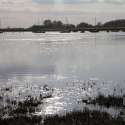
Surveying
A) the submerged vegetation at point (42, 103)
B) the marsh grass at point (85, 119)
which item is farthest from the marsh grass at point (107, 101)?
the marsh grass at point (85, 119)

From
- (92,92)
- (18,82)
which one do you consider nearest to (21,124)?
(92,92)

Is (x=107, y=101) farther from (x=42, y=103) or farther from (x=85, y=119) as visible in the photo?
(x=42, y=103)

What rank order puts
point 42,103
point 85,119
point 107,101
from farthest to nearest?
point 42,103, point 107,101, point 85,119

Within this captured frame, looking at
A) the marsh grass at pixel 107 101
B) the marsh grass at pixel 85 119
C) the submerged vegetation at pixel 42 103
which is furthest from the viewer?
the marsh grass at pixel 107 101

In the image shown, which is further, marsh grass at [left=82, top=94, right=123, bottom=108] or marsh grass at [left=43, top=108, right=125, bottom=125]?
marsh grass at [left=82, top=94, right=123, bottom=108]

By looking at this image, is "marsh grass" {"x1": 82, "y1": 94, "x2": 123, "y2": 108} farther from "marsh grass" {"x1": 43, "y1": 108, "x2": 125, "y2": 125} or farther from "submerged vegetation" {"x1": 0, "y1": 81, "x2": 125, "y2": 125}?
"marsh grass" {"x1": 43, "y1": 108, "x2": 125, "y2": 125}

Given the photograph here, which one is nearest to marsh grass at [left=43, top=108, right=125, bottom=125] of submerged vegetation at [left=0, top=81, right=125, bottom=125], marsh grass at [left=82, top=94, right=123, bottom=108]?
submerged vegetation at [left=0, top=81, right=125, bottom=125]

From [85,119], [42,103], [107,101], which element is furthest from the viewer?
[42,103]

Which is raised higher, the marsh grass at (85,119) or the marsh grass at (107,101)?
the marsh grass at (85,119)

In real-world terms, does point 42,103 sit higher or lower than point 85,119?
lower

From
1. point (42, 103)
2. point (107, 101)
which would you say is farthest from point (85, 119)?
point (42, 103)

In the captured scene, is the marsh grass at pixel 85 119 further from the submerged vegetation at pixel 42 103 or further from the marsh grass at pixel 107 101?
the marsh grass at pixel 107 101

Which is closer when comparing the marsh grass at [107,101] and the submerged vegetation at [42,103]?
the submerged vegetation at [42,103]

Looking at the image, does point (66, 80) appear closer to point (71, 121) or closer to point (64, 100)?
point (64, 100)
